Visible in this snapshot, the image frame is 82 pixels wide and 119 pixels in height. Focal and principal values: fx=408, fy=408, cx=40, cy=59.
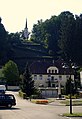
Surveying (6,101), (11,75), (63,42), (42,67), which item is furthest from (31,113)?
(63,42)

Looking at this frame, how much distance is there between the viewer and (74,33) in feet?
394

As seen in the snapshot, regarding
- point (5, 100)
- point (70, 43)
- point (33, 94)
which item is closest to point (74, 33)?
point (70, 43)

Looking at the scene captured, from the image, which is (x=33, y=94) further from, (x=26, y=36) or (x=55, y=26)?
(x=26, y=36)

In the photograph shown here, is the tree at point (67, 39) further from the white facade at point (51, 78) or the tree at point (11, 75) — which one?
the tree at point (11, 75)

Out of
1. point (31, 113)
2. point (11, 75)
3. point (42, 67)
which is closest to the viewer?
point (31, 113)

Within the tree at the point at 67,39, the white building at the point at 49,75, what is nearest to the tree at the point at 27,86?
the white building at the point at 49,75

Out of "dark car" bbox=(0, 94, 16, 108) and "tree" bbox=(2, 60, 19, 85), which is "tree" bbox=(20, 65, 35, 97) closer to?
"dark car" bbox=(0, 94, 16, 108)

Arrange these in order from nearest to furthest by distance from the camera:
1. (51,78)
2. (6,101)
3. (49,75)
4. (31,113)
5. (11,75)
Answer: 1. (31,113)
2. (6,101)
3. (11,75)
4. (51,78)
5. (49,75)

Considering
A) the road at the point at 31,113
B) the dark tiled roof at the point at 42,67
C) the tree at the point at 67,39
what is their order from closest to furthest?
the road at the point at 31,113
the dark tiled roof at the point at 42,67
the tree at the point at 67,39

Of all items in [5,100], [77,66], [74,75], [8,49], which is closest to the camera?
[5,100]

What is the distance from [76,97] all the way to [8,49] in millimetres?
60240

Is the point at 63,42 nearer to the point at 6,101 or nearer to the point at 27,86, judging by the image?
the point at 27,86

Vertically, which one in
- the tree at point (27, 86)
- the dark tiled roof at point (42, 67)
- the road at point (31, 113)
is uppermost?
the dark tiled roof at point (42, 67)

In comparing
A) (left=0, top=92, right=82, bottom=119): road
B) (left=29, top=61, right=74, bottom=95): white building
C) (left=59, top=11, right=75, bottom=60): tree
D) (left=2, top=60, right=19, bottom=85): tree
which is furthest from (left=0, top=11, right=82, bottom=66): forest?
(left=0, top=92, right=82, bottom=119): road
